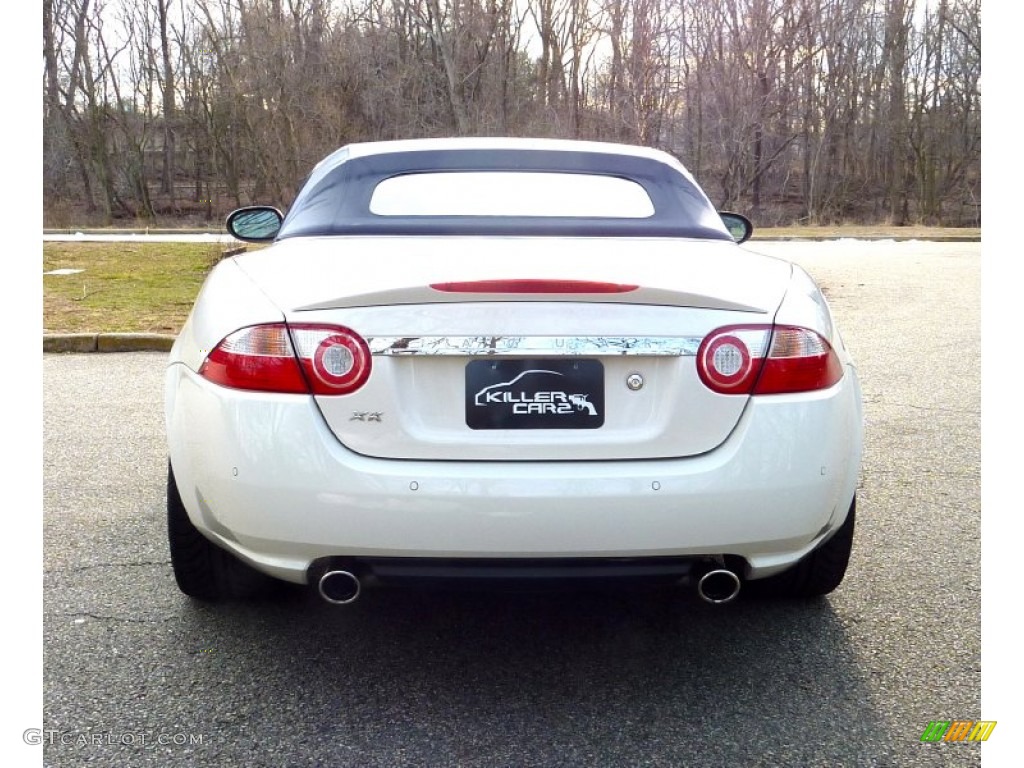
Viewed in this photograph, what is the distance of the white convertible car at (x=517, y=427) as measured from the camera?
2064 millimetres

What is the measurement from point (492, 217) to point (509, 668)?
134 centimetres

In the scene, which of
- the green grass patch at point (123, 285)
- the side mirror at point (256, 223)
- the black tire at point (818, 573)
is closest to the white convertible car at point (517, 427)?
the black tire at point (818, 573)

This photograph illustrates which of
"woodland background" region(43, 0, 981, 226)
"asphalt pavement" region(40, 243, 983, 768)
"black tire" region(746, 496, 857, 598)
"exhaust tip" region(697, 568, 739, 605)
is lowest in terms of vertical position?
"asphalt pavement" region(40, 243, 983, 768)

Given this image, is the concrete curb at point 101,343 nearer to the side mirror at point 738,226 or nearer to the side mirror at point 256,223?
the side mirror at point 256,223

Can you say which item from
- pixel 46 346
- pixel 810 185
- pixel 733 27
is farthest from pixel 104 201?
pixel 46 346

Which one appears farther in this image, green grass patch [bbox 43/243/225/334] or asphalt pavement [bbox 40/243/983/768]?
→ green grass patch [bbox 43/243/225/334]

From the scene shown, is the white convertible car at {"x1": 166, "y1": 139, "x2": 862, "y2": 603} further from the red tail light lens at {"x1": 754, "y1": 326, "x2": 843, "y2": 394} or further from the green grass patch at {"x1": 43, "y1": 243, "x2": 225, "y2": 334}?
the green grass patch at {"x1": 43, "y1": 243, "x2": 225, "y2": 334}

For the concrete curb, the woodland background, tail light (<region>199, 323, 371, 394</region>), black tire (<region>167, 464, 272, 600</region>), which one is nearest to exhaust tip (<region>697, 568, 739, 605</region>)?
tail light (<region>199, 323, 371, 394</region>)

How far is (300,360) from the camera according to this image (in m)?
2.11

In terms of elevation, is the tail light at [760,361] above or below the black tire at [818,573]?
above

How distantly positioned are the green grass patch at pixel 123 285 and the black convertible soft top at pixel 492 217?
18.6 feet

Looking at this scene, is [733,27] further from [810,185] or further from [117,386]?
[117,386]

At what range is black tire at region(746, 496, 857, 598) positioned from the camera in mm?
2721

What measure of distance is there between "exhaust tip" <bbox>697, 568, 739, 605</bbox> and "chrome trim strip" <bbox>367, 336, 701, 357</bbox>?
20.4 inches
